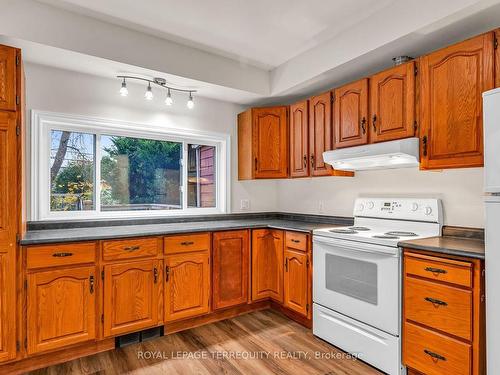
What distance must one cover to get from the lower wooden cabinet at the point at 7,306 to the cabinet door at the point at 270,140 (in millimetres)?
2278

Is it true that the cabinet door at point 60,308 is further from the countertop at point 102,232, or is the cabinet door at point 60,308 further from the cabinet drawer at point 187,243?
the cabinet drawer at point 187,243

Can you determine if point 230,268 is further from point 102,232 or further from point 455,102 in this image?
point 455,102

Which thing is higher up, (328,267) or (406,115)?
(406,115)

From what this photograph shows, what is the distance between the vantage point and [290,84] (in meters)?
3.10

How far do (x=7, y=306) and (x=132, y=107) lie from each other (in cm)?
191

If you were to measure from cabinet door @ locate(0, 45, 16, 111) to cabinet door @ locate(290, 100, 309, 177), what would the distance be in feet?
7.90

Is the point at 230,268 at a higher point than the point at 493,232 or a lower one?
lower

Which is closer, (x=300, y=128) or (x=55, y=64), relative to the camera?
(x=55, y=64)

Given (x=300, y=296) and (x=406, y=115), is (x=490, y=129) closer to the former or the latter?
(x=406, y=115)

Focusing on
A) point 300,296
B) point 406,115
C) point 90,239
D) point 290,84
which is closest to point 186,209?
point 90,239

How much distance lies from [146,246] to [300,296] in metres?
1.44

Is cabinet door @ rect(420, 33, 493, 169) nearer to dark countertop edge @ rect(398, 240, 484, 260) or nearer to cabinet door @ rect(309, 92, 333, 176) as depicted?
dark countertop edge @ rect(398, 240, 484, 260)

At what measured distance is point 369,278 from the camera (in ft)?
7.12

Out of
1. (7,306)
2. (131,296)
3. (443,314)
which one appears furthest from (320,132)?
(7,306)
